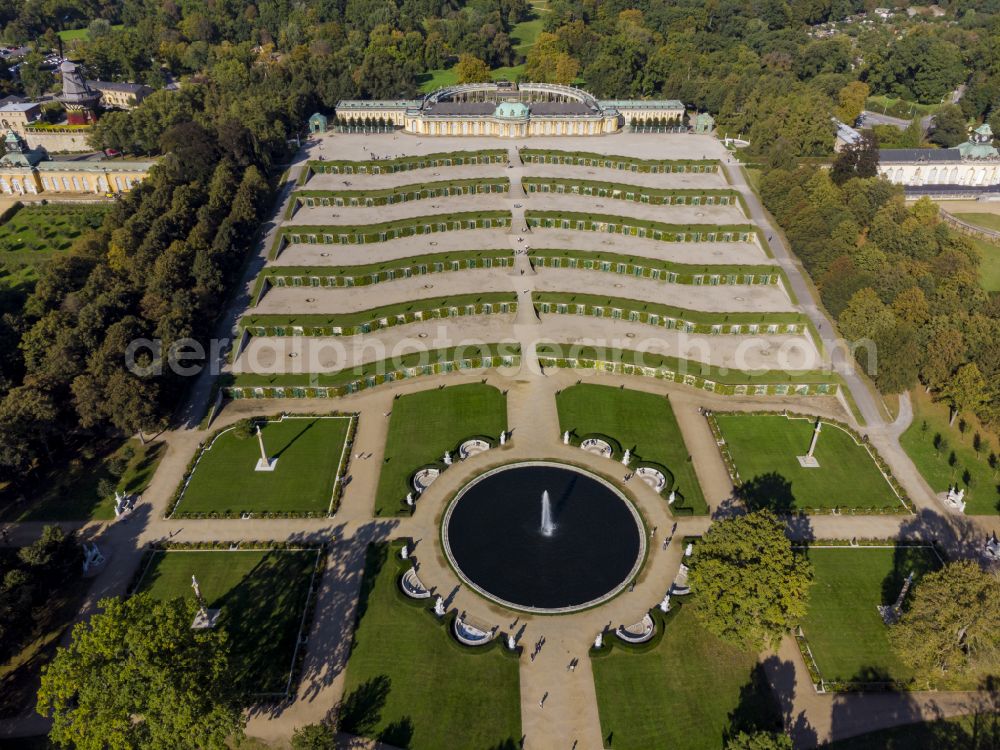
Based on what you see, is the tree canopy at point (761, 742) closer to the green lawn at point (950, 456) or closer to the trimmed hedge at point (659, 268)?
the green lawn at point (950, 456)

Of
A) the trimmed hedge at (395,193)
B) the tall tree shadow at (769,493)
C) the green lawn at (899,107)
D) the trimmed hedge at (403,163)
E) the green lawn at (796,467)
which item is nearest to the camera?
the tall tree shadow at (769,493)

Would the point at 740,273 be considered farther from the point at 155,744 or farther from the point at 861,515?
the point at 155,744

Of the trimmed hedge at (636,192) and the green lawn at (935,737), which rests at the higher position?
the trimmed hedge at (636,192)

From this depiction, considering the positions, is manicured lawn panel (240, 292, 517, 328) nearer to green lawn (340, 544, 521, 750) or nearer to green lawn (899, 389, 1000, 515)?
green lawn (340, 544, 521, 750)

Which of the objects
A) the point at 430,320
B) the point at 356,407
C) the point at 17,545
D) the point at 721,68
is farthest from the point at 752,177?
the point at 17,545

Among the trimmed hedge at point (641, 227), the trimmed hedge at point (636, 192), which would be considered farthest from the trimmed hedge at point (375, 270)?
the trimmed hedge at point (636, 192)

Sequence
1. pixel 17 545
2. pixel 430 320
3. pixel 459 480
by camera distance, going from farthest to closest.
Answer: pixel 430 320
pixel 459 480
pixel 17 545
